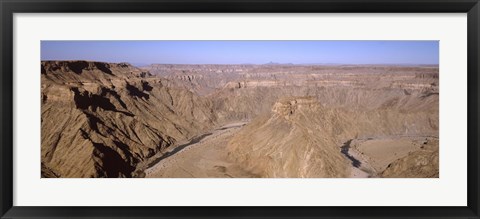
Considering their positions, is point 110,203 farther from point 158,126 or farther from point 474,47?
point 474,47

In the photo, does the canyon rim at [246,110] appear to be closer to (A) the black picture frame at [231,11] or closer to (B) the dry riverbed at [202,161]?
(B) the dry riverbed at [202,161]

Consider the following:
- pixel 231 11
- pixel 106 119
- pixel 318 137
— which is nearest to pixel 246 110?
pixel 231 11

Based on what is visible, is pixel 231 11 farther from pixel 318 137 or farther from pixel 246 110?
pixel 318 137

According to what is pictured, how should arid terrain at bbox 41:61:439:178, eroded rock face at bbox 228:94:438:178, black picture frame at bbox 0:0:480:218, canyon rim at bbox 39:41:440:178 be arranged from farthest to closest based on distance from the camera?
1. eroded rock face at bbox 228:94:438:178
2. arid terrain at bbox 41:61:439:178
3. canyon rim at bbox 39:41:440:178
4. black picture frame at bbox 0:0:480:218

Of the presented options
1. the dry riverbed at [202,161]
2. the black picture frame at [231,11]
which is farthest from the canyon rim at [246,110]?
the black picture frame at [231,11]

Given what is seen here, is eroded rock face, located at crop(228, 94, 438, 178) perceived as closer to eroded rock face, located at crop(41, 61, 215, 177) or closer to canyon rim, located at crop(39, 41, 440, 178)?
canyon rim, located at crop(39, 41, 440, 178)

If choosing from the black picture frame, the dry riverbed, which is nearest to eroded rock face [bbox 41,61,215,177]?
the dry riverbed
